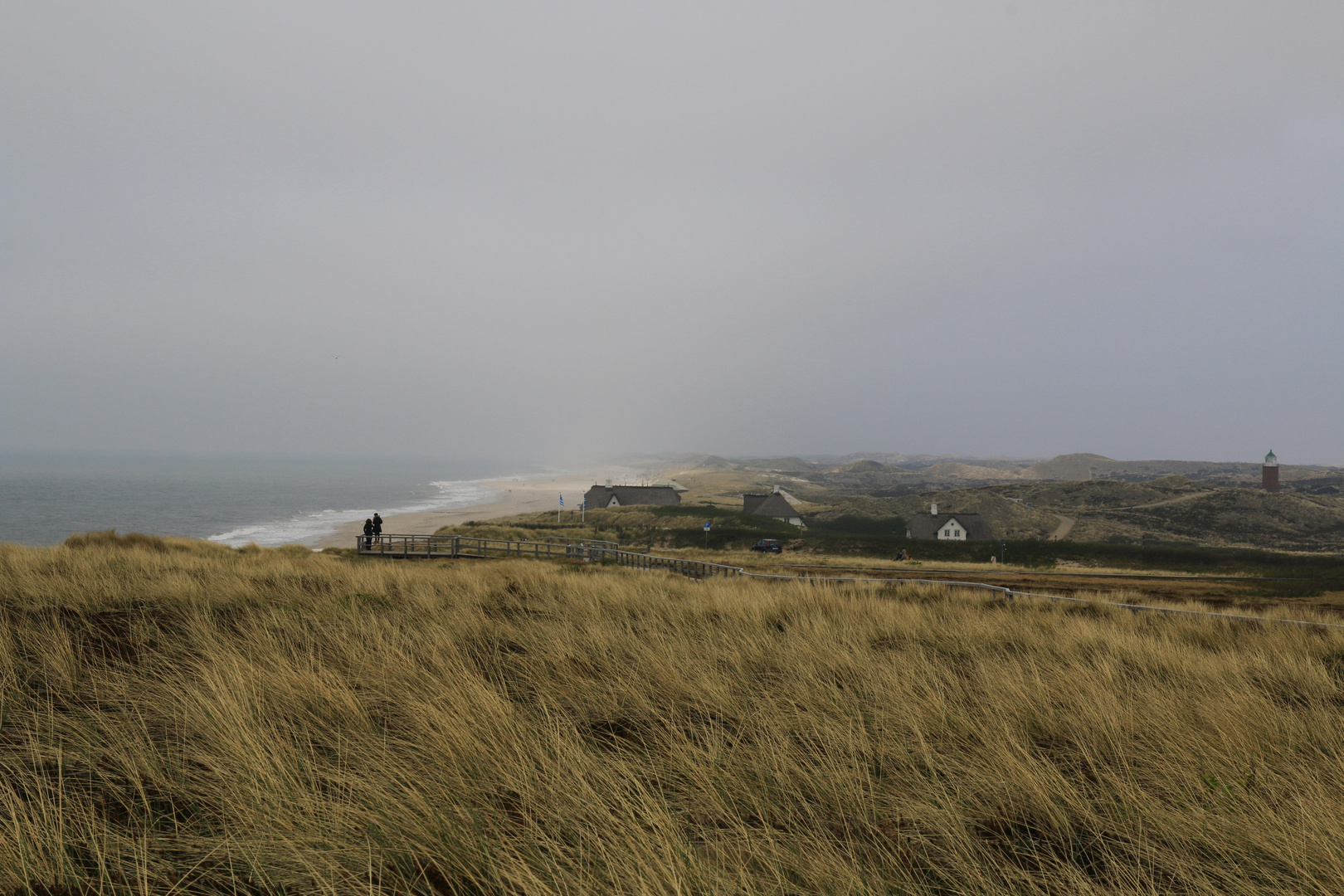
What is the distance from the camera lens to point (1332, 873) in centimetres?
276

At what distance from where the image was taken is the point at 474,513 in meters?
105

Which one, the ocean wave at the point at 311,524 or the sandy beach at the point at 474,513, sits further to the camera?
the sandy beach at the point at 474,513

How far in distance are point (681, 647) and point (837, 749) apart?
8.64 feet

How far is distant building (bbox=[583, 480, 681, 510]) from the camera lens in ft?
339

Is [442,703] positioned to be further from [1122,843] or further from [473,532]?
[473,532]

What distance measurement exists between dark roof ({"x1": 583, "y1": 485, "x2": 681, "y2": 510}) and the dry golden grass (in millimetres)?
95963

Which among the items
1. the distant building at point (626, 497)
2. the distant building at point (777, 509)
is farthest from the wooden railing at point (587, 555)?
the distant building at point (626, 497)

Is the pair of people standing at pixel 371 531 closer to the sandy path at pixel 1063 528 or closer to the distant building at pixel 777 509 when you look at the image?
the distant building at pixel 777 509

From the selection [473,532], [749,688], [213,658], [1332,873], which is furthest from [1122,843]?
[473,532]

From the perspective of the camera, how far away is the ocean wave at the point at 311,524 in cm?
6306

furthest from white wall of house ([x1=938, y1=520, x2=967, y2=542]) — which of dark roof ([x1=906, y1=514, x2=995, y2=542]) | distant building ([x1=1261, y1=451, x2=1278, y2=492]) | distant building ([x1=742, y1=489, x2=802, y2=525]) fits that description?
distant building ([x1=1261, y1=451, x2=1278, y2=492])

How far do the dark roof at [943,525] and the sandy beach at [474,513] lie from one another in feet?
180

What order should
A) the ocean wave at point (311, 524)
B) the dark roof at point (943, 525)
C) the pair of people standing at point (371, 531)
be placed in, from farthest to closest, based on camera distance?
the dark roof at point (943, 525) → the ocean wave at point (311, 524) → the pair of people standing at point (371, 531)

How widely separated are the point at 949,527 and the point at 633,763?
89.2m
